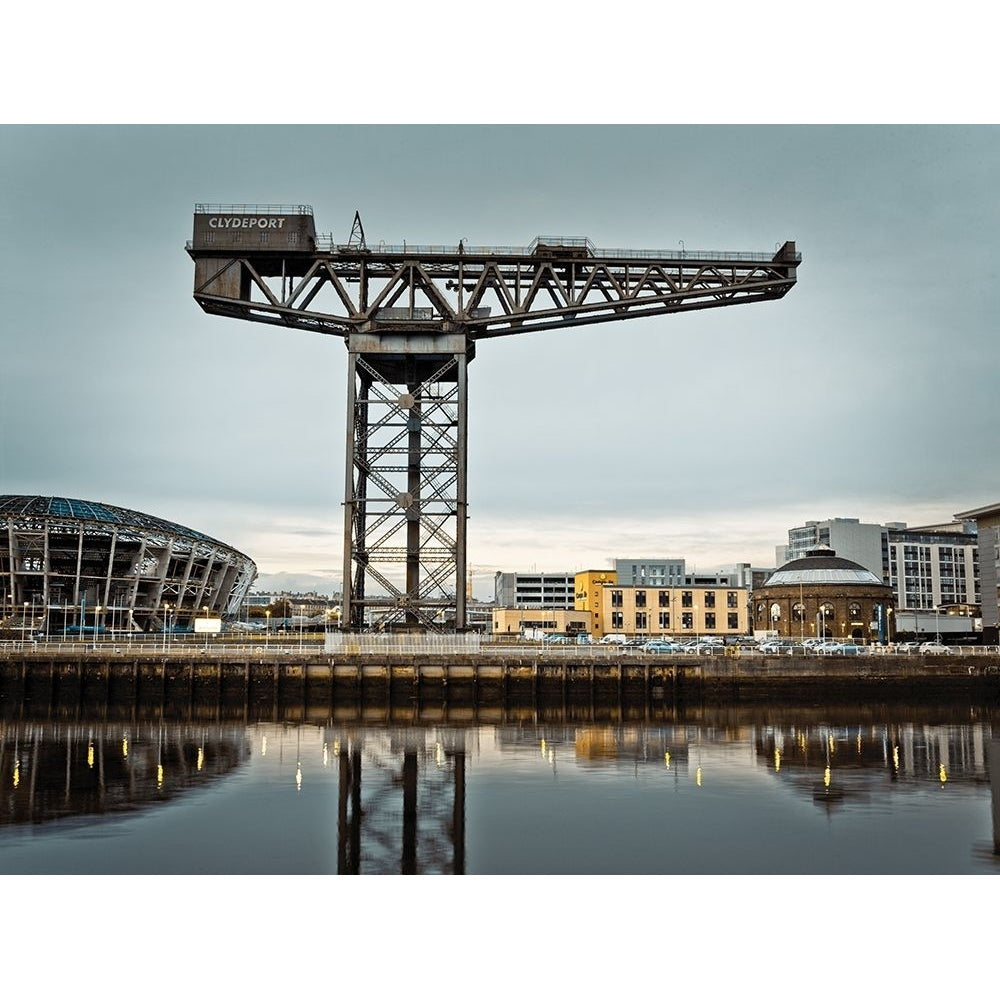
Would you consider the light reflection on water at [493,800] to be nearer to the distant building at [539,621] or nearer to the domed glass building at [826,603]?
the domed glass building at [826,603]

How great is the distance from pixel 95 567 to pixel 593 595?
53.9 m

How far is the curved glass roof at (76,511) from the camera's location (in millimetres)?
83562

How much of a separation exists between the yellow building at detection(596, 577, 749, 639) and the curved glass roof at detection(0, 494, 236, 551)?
4427cm

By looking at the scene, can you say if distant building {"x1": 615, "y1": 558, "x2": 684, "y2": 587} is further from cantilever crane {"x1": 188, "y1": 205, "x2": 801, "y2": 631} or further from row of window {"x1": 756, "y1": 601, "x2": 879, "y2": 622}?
cantilever crane {"x1": 188, "y1": 205, "x2": 801, "y2": 631}

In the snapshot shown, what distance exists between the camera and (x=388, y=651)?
44438mm

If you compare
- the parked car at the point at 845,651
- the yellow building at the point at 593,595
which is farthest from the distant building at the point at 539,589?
the parked car at the point at 845,651

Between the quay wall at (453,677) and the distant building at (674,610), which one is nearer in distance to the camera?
the quay wall at (453,677)

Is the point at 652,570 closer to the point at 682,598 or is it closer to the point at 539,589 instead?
the point at 539,589

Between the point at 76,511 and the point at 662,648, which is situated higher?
the point at 76,511

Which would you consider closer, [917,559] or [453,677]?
[453,677]

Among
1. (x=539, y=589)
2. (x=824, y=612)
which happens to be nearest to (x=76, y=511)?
(x=824, y=612)

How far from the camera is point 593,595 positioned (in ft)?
368

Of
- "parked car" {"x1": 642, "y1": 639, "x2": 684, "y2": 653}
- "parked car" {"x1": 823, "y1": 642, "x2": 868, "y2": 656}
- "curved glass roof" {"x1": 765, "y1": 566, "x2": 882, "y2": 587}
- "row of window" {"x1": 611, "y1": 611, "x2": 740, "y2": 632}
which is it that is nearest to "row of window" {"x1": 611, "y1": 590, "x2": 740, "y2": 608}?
"row of window" {"x1": 611, "y1": 611, "x2": 740, "y2": 632}

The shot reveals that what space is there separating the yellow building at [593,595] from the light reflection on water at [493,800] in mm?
70511
